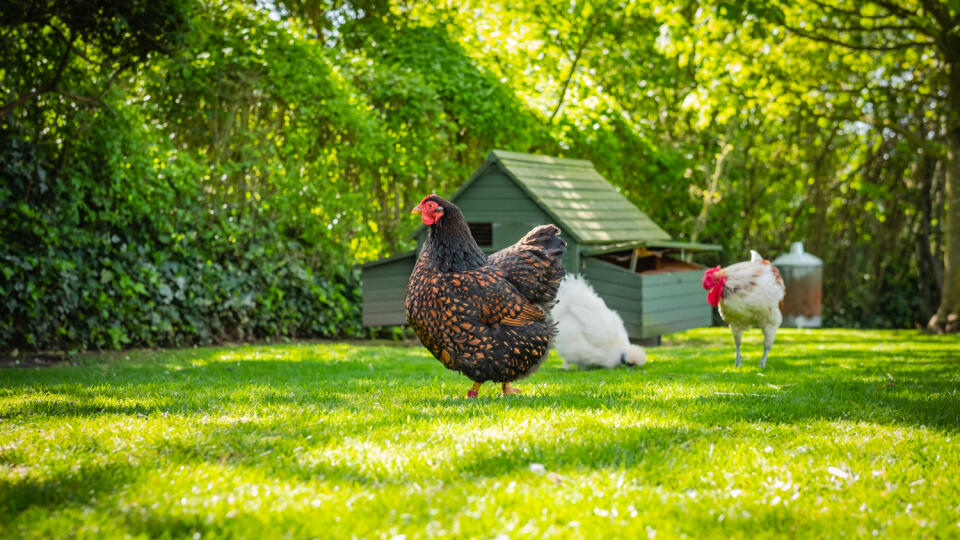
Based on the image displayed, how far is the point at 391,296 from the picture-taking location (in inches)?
451

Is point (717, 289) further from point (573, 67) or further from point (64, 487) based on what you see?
point (573, 67)

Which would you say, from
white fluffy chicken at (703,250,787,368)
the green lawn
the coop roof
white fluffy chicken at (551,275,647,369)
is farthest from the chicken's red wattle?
the coop roof

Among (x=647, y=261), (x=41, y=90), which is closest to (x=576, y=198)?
(x=647, y=261)

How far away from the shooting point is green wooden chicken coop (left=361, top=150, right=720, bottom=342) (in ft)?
34.5

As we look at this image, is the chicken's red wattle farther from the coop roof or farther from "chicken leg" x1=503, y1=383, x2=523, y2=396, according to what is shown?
"chicken leg" x1=503, y1=383, x2=523, y2=396

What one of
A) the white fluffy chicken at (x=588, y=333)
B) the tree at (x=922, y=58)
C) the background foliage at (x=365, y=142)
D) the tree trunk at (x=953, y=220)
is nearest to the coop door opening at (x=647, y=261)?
the background foliage at (x=365, y=142)

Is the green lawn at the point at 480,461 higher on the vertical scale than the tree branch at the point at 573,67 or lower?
lower

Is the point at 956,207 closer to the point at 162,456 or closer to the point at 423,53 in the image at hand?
the point at 423,53

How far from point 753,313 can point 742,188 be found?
33.6 feet

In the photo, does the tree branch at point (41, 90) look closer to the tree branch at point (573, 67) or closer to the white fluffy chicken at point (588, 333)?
the white fluffy chicken at point (588, 333)

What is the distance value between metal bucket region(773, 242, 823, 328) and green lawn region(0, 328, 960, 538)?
10.3m

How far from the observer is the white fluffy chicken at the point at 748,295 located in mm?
7453

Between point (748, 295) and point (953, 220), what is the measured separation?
7.89 metres

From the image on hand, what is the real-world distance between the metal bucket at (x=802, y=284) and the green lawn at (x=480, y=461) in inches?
404
